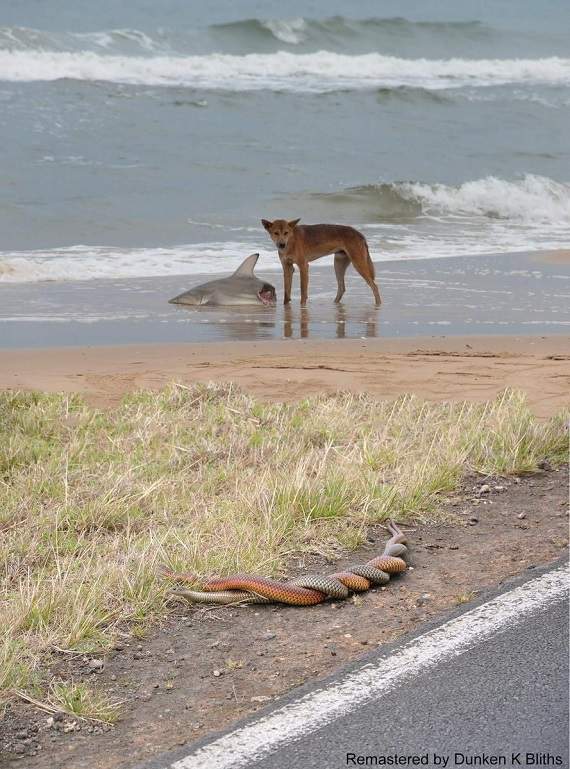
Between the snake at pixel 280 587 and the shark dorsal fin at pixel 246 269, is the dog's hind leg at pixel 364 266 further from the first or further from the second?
the snake at pixel 280 587

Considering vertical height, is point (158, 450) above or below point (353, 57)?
below

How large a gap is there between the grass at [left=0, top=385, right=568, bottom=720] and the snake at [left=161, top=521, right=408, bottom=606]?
4.6 inches

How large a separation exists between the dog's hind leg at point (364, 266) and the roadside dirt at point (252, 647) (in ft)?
24.2

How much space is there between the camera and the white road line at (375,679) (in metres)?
3.32

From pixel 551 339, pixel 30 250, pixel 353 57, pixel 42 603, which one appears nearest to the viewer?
pixel 42 603

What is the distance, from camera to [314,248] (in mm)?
13414

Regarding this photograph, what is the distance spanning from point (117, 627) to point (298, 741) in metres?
1.10

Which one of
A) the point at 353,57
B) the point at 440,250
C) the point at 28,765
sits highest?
the point at 353,57

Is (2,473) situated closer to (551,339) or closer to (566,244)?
(551,339)

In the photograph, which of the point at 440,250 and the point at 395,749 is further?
the point at 440,250

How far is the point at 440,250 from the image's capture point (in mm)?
17547

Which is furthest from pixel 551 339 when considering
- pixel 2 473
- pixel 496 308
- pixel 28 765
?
pixel 28 765

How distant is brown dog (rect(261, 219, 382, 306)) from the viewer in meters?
13.1

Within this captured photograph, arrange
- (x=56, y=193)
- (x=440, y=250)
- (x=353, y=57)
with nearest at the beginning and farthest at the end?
(x=440, y=250), (x=56, y=193), (x=353, y=57)
